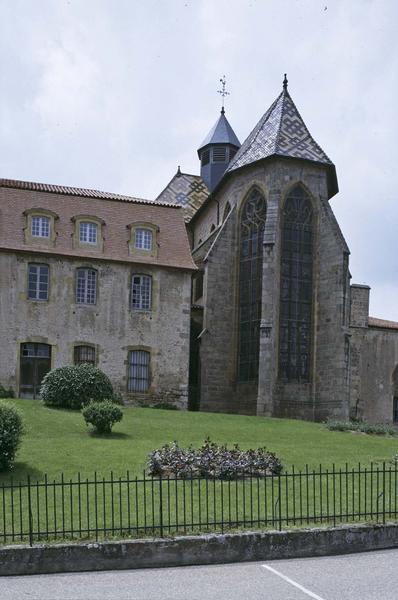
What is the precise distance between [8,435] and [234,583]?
7082 millimetres

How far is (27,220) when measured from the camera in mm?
29672

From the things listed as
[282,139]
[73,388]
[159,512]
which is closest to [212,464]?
[159,512]

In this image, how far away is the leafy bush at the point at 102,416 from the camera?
66.0 ft

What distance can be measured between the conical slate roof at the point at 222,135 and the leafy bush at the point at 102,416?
3369 centimetres

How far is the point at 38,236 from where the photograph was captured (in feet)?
97.4

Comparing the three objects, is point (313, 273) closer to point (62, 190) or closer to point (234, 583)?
point (62, 190)

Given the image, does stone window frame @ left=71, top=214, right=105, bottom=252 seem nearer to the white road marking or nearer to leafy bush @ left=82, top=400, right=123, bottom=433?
leafy bush @ left=82, top=400, right=123, bottom=433

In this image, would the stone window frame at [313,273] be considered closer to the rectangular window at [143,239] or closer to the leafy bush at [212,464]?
the rectangular window at [143,239]

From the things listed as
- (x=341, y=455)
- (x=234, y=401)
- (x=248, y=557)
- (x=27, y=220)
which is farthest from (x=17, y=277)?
(x=248, y=557)

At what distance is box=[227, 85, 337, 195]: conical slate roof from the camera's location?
3209 cm

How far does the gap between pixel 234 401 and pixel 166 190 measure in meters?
20.7

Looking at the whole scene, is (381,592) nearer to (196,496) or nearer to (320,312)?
(196,496)

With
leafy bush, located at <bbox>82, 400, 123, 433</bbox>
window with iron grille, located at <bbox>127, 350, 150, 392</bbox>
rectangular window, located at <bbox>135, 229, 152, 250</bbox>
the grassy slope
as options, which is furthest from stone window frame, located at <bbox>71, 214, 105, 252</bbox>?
leafy bush, located at <bbox>82, 400, 123, 433</bbox>

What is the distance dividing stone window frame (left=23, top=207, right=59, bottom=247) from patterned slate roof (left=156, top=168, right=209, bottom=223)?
16653 millimetres
